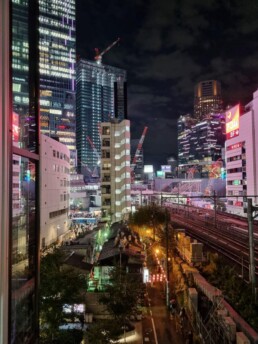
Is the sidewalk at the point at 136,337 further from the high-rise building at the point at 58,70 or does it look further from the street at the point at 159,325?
the high-rise building at the point at 58,70

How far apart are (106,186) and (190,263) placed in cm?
2578

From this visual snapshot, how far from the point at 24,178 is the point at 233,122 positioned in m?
46.4

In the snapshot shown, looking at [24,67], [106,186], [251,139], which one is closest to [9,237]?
[24,67]

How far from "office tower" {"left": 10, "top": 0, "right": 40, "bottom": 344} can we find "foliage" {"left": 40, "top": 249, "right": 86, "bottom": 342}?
7155 mm

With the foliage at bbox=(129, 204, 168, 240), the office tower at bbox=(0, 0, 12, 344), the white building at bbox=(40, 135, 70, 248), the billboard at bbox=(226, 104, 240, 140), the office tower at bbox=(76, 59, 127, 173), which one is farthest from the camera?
the office tower at bbox=(76, 59, 127, 173)

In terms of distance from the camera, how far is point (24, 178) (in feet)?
8.97

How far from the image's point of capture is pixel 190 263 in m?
15.8

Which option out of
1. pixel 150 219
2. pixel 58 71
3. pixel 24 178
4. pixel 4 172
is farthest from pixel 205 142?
pixel 4 172

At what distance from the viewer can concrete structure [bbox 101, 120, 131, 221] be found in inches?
1567

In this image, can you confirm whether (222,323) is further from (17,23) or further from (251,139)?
(251,139)

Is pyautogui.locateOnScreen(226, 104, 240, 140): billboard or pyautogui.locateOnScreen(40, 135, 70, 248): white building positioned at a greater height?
pyautogui.locateOnScreen(226, 104, 240, 140): billboard

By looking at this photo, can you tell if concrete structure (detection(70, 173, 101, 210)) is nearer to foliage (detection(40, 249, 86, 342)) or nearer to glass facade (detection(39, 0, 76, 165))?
glass facade (detection(39, 0, 76, 165))

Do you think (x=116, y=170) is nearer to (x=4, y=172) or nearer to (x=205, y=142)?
(x=4, y=172)

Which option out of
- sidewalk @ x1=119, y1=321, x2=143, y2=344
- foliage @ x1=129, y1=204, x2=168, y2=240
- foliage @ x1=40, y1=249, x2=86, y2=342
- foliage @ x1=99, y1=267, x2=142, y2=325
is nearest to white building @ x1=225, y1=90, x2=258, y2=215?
foliage @ x1=129, y1=204, x2=168, y2=240
